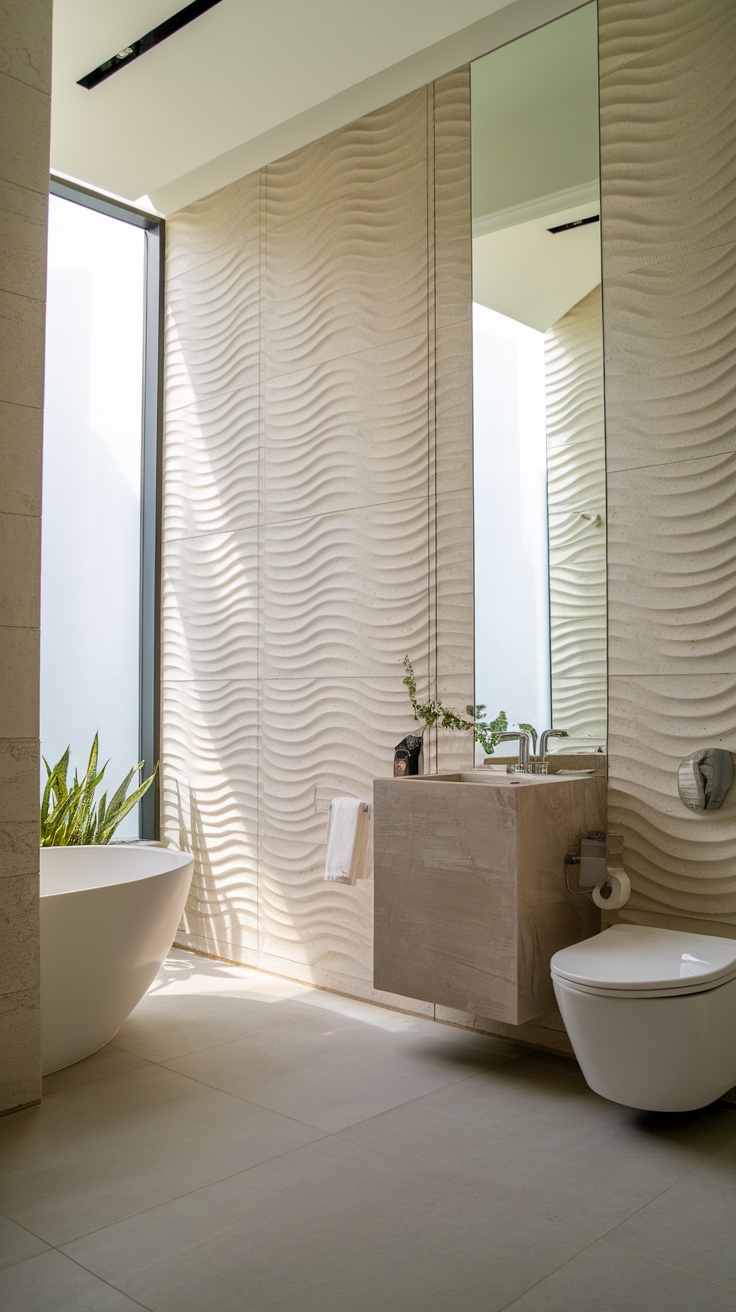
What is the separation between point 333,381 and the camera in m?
3.95

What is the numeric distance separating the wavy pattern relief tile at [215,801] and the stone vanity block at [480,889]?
126 centimetres

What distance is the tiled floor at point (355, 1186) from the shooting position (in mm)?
1839

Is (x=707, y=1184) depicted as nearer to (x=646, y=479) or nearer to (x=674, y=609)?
(x=674, y=609)

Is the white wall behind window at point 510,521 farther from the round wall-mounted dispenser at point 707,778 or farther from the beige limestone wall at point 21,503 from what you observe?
the beige limestone wall at point 21,503

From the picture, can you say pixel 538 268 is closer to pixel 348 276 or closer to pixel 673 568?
pixel 348 276

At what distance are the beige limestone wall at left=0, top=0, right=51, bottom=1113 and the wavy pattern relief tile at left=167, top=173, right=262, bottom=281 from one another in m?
1.59

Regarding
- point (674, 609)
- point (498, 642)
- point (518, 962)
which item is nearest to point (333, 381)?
point (498, 642)

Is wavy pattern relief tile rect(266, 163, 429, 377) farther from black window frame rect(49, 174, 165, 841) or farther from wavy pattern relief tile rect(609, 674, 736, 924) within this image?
wavy pattern relief tile rect(609, 674, 736, 924)

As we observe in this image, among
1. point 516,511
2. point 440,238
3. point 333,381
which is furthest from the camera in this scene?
point 333,381

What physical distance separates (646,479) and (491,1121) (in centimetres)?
187

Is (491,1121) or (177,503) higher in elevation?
(177,503)

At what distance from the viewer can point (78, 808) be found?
413 cm

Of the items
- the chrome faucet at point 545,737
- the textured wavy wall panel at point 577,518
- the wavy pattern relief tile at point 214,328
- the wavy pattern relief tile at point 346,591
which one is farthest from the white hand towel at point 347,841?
the wavy pattern relief tile at point 214,328

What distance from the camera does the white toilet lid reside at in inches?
89.7
